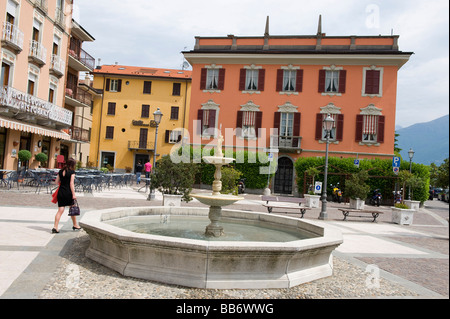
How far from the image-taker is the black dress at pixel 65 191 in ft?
23.9

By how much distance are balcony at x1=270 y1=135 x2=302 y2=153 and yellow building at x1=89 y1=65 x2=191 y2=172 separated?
52.0ft

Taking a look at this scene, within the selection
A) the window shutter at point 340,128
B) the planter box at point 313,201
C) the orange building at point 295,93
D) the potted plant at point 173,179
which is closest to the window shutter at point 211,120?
the orange building at point 295,93

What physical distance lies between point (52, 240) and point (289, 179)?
76.7 ft

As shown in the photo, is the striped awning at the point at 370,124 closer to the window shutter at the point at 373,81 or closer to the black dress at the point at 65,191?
the window shutter at the point at 373,81

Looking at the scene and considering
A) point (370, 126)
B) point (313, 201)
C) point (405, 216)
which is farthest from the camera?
point (370, 126)

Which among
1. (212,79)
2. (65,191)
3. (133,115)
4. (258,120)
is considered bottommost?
(65,191)

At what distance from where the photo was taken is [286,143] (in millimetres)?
27891

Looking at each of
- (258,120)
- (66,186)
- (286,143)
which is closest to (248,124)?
(258,120)

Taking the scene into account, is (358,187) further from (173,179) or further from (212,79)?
(212,79)

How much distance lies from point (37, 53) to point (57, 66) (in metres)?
2.44

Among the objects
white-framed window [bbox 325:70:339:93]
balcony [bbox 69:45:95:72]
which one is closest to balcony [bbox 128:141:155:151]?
balcony [bbox 69:45:95:72]

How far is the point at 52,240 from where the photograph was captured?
657 centimetres
